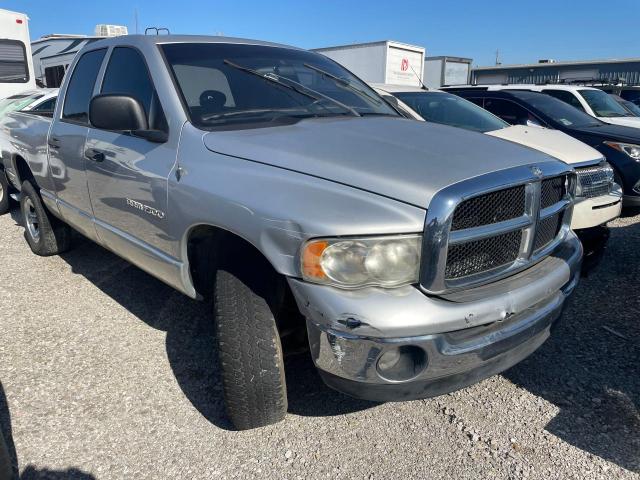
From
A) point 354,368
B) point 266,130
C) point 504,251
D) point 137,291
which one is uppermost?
point 266,130

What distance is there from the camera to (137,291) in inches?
166

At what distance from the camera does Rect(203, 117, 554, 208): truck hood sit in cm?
205

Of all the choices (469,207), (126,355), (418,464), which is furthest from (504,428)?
(126,355)

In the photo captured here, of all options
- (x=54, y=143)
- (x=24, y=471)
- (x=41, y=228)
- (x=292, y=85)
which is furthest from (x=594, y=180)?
(x=41, y=228)

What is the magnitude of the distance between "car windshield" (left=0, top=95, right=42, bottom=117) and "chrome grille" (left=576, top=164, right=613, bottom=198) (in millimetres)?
7104

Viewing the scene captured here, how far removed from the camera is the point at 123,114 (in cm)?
272

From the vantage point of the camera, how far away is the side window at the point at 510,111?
24.3 feet

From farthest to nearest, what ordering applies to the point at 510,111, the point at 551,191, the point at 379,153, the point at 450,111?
the point at 510,111 < the point at 450,111 < the point at 551,191 < the point at 379,153

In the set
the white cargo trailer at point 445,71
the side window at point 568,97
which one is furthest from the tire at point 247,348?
the white cargo trailer at point 445,71

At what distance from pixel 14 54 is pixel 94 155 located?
344 inches

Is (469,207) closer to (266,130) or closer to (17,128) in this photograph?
(266,130)

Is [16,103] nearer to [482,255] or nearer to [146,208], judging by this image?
[146,208]

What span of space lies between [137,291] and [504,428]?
2.92 meters

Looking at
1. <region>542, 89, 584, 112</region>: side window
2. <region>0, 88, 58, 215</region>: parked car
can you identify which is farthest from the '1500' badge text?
<region>542, 89, 584, 112</region>: side window
